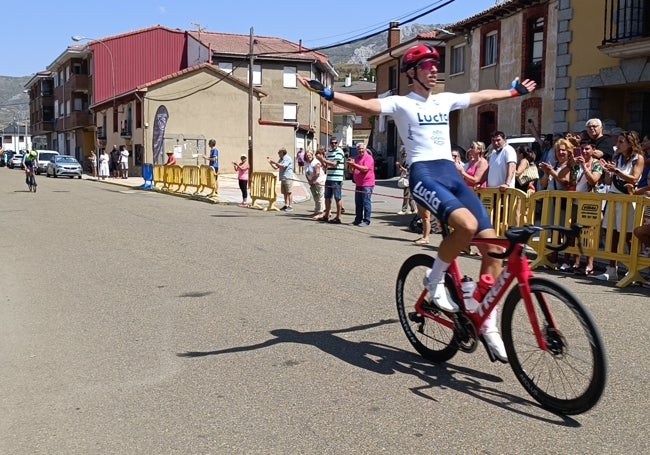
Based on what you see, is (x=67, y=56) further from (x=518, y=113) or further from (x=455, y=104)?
(x=455, y=104)

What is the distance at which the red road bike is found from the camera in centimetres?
402

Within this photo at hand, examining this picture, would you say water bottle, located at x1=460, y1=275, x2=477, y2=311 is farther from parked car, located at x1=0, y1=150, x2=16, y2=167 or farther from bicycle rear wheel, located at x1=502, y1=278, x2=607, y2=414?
parked car, located at x1=0, y1=150, x2=16, y2=167

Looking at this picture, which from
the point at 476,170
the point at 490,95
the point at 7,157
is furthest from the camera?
the point at 7,157

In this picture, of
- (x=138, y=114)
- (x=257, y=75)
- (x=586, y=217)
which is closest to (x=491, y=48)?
(x=586, y=217)

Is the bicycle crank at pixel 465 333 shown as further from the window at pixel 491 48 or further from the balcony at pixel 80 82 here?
the balcony at pixel 80 82

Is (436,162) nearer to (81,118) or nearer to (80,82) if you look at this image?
(80,82)

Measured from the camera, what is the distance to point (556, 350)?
420 centimetres

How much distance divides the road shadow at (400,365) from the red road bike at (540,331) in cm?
15

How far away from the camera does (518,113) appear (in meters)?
25.3

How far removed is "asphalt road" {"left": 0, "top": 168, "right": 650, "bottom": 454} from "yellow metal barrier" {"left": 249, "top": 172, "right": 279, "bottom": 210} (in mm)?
9257

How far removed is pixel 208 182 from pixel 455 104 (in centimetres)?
1924

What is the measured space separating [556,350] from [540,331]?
0.15 metres

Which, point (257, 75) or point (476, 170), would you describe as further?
point (257, 75)

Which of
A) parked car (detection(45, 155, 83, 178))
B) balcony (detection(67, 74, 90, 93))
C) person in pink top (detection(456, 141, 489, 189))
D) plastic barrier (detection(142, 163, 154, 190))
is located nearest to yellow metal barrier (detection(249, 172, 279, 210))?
person in pink top (detection(456, 141, 489, 189))
